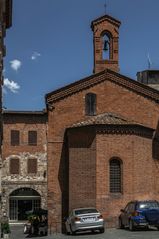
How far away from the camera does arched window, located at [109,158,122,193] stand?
32.5 m

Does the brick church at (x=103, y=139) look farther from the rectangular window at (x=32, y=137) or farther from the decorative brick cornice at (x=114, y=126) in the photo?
the rectangular window at (x=32, y=137)


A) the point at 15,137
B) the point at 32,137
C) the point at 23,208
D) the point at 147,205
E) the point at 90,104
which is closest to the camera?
the point at 147,205

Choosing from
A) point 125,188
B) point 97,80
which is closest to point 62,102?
point 97,80

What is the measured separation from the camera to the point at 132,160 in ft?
107

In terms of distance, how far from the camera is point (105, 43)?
3756 centimetres

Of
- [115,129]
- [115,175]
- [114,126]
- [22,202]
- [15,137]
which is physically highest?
[114,126]

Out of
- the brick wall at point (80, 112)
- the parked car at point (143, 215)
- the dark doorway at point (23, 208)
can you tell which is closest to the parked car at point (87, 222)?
the parked car at point (143, 215)

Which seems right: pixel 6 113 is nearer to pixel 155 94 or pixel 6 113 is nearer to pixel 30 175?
pixel 30 175

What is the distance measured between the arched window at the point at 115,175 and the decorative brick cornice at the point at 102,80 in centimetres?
661

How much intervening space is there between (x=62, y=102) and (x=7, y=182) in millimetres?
10922

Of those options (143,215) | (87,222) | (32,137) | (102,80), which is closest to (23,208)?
(32,137)

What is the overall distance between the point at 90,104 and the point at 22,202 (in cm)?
1340

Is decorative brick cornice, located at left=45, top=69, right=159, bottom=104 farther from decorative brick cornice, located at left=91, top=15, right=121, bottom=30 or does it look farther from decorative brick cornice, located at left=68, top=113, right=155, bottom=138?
decorative brick cornice, located at left=91, top=15, right=121, bottom=30

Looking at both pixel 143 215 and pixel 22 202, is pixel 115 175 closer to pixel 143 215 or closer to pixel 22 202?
pixel 143 215
